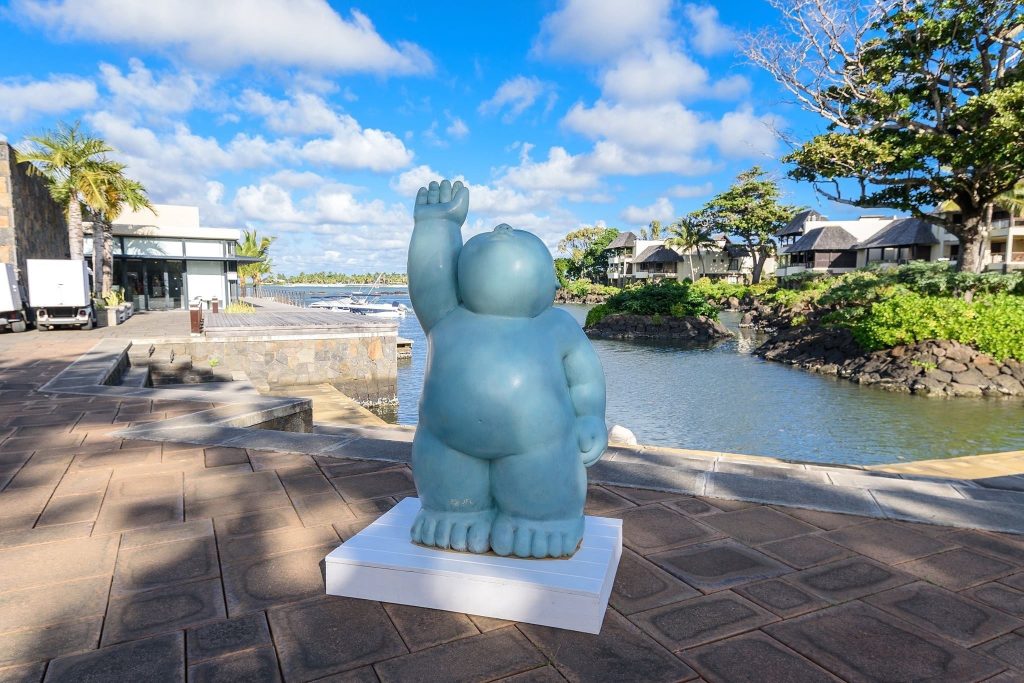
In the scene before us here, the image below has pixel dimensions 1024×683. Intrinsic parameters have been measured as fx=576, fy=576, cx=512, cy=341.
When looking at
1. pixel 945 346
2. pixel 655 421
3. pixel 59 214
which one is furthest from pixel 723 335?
pixel 59 214

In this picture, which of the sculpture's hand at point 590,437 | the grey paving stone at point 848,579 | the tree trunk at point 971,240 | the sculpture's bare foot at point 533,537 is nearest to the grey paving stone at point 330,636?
the sculpture's bare foot at point 533,537

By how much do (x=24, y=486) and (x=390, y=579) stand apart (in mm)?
2554

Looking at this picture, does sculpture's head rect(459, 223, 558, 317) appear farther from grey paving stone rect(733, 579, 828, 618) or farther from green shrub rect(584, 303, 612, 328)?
green shrub rect(584, 303, 612, 328)

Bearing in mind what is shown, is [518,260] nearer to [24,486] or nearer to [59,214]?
[24,486]

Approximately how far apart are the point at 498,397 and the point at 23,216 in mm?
18223

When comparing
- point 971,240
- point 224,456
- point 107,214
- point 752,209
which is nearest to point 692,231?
point 752,209

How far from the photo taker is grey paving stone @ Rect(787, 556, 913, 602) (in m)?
2.12

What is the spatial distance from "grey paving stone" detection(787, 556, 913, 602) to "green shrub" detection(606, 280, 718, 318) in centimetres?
2212

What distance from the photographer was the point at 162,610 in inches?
77.7

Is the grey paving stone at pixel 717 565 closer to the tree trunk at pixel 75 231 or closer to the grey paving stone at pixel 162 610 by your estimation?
the grey paving stone at pixel 162 610

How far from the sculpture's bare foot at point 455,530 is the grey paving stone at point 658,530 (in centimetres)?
73

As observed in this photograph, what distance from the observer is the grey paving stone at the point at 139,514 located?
8.77 ft

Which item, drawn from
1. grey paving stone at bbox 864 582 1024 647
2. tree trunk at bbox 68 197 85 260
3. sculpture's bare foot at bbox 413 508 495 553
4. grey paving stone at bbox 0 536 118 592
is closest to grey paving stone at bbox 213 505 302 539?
grey paving stone at bbox 0 536 118 592

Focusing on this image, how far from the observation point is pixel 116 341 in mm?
9852
